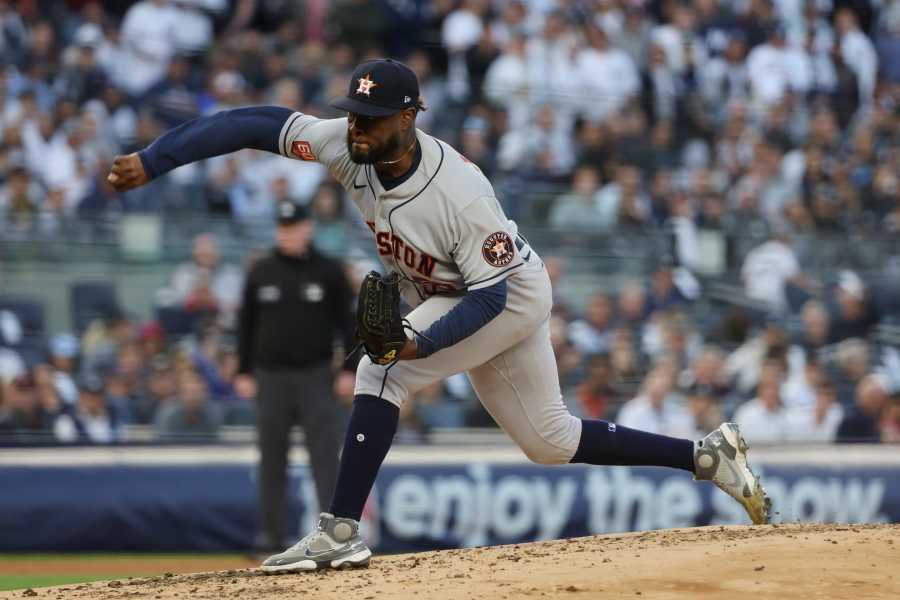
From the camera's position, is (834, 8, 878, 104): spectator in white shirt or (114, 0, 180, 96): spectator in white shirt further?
(834, 8, 878, 104): spectator in white shirt

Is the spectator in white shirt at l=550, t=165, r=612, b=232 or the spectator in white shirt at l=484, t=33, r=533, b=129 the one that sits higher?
the spectator in white shirt at l=484, t=33, r=533, b=129

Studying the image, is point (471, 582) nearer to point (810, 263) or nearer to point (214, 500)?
point (214, 500)

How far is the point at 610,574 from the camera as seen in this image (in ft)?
17.8

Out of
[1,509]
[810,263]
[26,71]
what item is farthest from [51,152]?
[810,263]

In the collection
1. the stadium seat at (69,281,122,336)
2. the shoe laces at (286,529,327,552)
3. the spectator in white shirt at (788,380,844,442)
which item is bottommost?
the shoe laces at (286,529,327,552)

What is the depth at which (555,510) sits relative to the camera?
400 inches

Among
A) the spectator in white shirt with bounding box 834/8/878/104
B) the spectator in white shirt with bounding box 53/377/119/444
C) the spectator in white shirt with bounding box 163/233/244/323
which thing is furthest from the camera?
the spectator in white shirt with bounding box 834/8/878/104

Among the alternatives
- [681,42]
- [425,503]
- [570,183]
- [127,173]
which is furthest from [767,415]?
[127,173]

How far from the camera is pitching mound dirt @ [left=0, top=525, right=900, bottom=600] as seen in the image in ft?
17.1

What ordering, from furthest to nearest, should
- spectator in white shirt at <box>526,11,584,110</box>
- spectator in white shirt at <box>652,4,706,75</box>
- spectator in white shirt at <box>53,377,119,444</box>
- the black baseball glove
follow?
1. spectator in white shirt at <box>652,4,706,75</box>
2. spectator in white shirt at <box>526,11,584,110</box>
3. spectator in white shirt at <box>53,377,119,444</box>
4. the black baseball glove

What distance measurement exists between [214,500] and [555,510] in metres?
2.11

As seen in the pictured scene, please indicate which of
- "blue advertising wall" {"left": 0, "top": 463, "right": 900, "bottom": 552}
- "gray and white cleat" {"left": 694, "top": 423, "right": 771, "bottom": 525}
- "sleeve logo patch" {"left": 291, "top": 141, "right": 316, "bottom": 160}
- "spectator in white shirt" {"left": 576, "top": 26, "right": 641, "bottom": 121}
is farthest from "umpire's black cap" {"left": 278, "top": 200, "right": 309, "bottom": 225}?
"spectator in white shirt" {"left": 576, "top": 26, "right": 641, "bottom": 121}

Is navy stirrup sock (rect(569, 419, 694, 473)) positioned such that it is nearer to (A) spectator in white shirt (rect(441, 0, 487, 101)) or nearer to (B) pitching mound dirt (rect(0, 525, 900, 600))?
(B) pitching mound dirt (rect(0, 525, 900, 600))

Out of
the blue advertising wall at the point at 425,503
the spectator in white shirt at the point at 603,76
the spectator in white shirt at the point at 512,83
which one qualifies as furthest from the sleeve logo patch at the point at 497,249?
the spectator in white shirt at the point at 603,76
